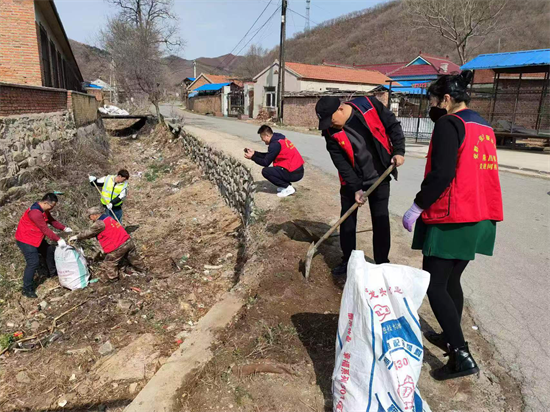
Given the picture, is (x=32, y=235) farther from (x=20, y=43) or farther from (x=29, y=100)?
(x=20, y=43)

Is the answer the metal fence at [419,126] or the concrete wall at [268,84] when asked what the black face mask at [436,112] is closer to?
the metal fence at [419,126]

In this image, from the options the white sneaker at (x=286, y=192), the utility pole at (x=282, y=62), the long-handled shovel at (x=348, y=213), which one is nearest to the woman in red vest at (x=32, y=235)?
the white sneaker at (x=286, y=192)

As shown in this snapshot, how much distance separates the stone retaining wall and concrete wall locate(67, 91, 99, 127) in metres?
3.46

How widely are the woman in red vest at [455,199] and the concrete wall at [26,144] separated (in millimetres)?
6841

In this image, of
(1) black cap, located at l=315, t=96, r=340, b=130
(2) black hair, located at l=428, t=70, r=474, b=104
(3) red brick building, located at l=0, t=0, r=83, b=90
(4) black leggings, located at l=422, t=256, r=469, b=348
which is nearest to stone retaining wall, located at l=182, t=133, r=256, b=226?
(1) black cap, located at l=315, t=96, r=340, b=130

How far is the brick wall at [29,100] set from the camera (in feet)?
22.7

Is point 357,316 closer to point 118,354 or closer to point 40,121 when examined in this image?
point 118,354

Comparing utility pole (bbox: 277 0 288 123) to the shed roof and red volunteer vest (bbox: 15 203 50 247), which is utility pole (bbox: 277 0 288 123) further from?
red volunteer vest (bbox: 15 203 50 247)

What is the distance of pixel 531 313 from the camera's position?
2.97m

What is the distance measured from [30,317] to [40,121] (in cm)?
534

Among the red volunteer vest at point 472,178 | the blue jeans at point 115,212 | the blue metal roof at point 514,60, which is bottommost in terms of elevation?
the blue jeans at point 115,212

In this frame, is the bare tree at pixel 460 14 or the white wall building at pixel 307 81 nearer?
the bare tree at pixel 460 14

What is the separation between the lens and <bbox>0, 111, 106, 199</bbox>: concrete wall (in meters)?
6.59

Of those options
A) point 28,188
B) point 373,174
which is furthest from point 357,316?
point 28,188
